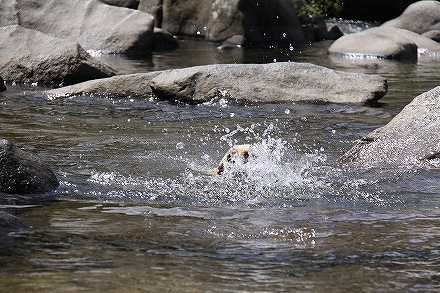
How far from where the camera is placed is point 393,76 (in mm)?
12992

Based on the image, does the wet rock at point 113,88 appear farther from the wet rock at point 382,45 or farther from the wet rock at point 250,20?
the wet rock at point 250,20

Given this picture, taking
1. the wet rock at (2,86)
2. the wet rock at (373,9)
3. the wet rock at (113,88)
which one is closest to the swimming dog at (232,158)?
the wet rock at (113,88)

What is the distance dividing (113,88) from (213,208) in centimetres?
538

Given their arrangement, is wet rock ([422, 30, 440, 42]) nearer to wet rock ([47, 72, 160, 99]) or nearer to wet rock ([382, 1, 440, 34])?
wet rock ([382, 1, 440, 34])

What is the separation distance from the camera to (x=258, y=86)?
9984mm

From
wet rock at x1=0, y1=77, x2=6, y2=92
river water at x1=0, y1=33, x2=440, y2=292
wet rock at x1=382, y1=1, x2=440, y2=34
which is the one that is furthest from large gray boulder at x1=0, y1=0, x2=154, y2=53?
wet rock at x1=382, y1=1, x2=440, y2=34

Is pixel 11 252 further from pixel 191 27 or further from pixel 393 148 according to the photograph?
pixel 191 27

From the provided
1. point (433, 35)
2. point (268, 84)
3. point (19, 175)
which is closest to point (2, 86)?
point (268, 84)

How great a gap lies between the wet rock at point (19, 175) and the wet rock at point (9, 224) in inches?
38.3

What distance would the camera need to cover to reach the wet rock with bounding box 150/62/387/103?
32.3ft

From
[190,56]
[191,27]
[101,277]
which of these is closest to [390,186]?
[101,277]

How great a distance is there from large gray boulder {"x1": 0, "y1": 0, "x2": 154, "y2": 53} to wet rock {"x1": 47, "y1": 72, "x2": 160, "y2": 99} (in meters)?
5.06

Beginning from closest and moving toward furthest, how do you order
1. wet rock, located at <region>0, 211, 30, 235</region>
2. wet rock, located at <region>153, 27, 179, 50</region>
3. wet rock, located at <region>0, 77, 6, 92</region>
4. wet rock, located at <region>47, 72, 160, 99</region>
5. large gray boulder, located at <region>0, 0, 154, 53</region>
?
wet rock, located at <region>0, 211, 30, 235</region>
wet rock, located at <region>47, 72, 160, 99</region>
wet rock, located at <region>0, 77, 6, 92</region>
large gray boulder, located at <region>0, 0, 154, 53</region>
wet rock, located at <region>153, 27, 179, 50</region>

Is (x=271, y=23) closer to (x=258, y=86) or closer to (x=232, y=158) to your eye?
(x=258, y=86)
